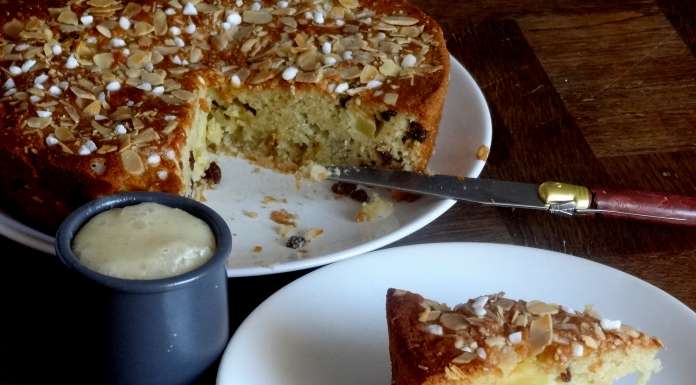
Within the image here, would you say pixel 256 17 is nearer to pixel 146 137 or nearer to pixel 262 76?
pixel 262 76

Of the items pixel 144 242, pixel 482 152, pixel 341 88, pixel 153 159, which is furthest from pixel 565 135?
pixel 144 242

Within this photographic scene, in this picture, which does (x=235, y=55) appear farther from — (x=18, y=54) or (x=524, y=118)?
(x=524, y=118)

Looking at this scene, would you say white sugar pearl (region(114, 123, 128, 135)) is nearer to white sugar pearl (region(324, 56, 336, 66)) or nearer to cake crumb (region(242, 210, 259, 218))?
cake crumb (region(242, 210, 259, 218))

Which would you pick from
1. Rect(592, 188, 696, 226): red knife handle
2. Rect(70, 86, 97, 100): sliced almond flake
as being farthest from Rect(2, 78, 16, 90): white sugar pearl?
Rect(592, 188, 696, 226): red knife handle

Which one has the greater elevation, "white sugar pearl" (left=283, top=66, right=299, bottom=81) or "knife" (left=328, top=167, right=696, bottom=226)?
"white sugar pearl" (left=283, top=66, right=299, bottom=81)

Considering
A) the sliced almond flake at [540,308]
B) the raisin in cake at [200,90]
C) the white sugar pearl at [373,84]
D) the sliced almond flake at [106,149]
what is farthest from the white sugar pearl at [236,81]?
the sliced almond flake at [540,308]

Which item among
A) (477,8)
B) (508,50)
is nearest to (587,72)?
(508,50)
